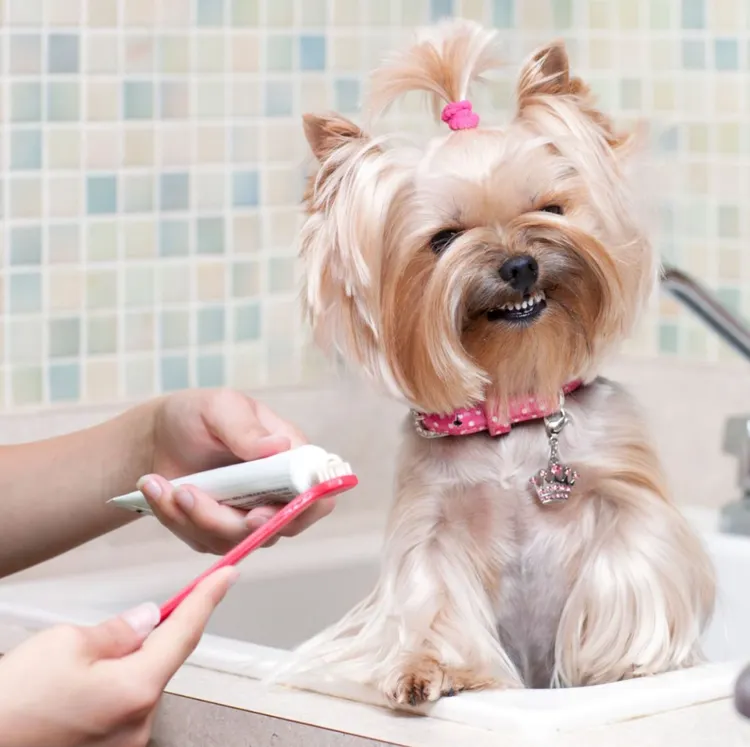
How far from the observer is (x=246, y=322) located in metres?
1.68

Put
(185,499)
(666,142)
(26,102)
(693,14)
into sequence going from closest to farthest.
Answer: (185,499), (666,142), (26,102), (693,14)

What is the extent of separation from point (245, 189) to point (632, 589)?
77cm

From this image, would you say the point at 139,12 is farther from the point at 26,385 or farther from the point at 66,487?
the point at 66,487

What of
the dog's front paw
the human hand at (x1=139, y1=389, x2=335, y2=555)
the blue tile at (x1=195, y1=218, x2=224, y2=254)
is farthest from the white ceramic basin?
the blue tile at (x1=195, y1=218, x2=224, y2=254)

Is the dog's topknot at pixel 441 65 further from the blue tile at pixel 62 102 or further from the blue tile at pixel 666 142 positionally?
the blue tile at pixel 62 102

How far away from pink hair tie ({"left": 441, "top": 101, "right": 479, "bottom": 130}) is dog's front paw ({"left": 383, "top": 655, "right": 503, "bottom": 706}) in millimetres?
395

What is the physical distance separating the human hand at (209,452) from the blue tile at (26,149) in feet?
1.48

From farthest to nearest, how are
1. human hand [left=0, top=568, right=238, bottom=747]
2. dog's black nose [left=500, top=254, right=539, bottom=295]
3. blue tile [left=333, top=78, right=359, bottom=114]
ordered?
blue tile [left=333, top=78, right=359, bottom=114], dog's black nose [left=500, top=254, right=539, bottom=295], human hand [left=0, top=568, right=238, bottom=747]

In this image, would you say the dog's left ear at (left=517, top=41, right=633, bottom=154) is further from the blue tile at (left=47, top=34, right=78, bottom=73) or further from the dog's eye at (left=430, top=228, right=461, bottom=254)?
the blue tile at (left=47, top=34, right=78, bottom=73)

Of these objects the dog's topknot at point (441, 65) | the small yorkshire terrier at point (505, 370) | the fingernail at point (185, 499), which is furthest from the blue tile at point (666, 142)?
the fingernail at point (185, 499)

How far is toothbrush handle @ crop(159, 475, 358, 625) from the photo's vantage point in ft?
2.73

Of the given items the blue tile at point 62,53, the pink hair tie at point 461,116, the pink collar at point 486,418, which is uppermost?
the blue tile at point 62,53

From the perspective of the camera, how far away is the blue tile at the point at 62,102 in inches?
59.7

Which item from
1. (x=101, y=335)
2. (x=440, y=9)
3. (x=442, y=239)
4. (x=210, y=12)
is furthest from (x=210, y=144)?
(x=442, y=239)
